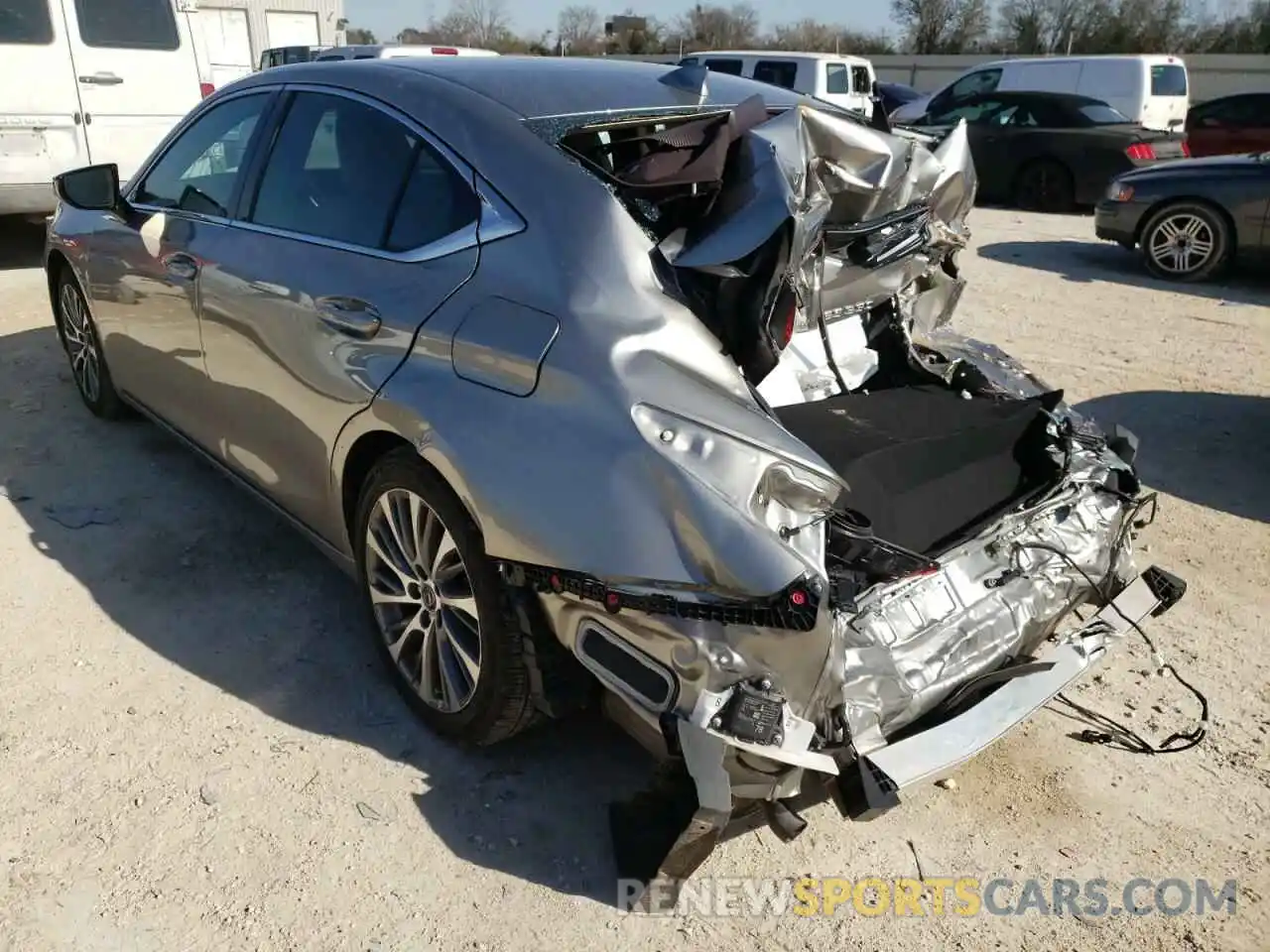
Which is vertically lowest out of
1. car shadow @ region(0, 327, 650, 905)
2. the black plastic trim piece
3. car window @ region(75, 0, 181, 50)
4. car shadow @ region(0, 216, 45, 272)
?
car shadow @ region(0, 216, 45, 272)

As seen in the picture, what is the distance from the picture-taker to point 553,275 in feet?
8.09

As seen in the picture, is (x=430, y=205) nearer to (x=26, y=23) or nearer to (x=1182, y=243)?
(x=26, y=23)

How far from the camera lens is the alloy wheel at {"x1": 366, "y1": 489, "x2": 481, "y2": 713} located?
274cm

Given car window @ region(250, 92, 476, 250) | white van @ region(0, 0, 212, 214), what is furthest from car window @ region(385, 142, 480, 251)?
white van @ region(0, 0, 212, 214)

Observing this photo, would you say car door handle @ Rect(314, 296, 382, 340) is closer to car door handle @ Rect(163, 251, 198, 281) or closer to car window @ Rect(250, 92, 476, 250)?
car window @ Rect(250, 92, 476, 250)

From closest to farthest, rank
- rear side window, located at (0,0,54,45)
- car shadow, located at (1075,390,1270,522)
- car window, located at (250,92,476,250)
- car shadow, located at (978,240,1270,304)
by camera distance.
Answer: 1. car window, located at (250,92,476,250)
2. car shadow, located at (1075,390,1270,522)
3. rear side window, located at (0,0,54,45)
4. car shadow, located at (978,240,1270,304)

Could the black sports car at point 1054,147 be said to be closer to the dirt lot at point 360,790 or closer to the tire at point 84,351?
the dirt lot at point 360,790

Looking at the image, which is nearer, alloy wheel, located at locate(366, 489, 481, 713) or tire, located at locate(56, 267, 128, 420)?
alloy wheel, located at locate(366, 489, 481, 713)

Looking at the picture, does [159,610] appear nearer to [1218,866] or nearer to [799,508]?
[799,508]

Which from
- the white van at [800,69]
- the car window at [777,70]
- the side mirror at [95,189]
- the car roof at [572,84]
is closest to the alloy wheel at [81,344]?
the side mirror at [95,189]

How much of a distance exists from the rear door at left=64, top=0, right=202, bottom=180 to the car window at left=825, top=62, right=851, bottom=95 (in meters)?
10.8

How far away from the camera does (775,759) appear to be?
7.15 ft

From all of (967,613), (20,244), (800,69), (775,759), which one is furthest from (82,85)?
(800,69)

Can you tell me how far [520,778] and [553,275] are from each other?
4.56ft
